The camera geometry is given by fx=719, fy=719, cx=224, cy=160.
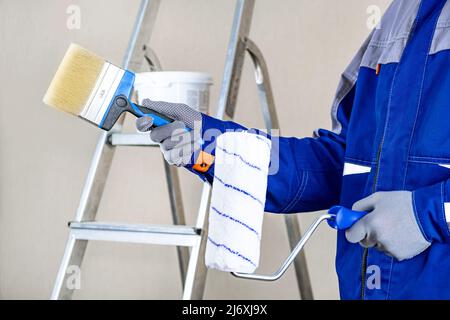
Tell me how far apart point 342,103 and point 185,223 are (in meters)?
1.03

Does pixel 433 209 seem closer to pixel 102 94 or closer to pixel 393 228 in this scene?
pixel 393 228

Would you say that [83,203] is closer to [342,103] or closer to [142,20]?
[142,20]

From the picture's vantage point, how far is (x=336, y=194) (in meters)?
1.45

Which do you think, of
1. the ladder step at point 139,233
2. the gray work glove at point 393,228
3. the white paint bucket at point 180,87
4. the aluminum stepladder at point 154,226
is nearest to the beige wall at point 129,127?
the aluminum stepladder at point 154,226

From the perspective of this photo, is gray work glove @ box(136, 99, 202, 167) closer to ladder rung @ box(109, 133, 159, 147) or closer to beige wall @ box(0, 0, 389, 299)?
ladder rung @ box(109, 133, 159, 147)

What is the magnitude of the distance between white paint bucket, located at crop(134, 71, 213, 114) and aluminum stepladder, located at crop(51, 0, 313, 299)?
7 centimetres

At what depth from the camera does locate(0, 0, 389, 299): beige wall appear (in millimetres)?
2402

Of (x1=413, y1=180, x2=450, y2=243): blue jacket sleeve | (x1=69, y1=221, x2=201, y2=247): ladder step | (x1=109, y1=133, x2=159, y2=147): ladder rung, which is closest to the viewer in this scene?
(x1=413, y1=180, x2=450, y2=243): blue jacket sleeve

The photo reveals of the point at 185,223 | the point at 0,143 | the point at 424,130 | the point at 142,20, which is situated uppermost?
the point at 142,20

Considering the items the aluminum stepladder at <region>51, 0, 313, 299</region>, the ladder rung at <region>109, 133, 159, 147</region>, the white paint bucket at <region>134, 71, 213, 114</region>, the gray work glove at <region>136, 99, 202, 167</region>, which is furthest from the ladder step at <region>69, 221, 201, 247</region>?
the gray work glove at <region>136, 99, 202, 167</region>

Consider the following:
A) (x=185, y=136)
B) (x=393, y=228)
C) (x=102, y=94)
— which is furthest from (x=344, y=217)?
(x=102, y=94)

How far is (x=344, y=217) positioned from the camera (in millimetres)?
1068

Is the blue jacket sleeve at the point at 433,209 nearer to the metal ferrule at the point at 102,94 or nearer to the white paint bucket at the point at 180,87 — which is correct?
the metal ferrule at the point at 102,94
